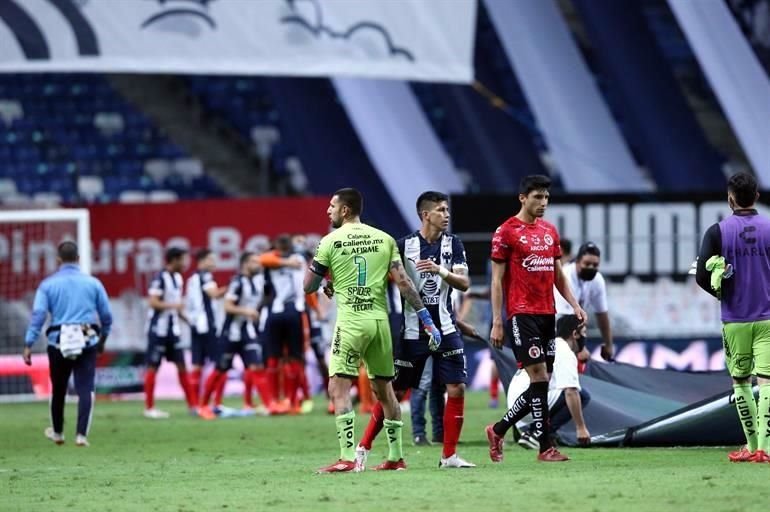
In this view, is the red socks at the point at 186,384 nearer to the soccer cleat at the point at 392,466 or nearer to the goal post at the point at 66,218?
the goal post at the point at 66,218

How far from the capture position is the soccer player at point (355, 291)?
12.3 metres

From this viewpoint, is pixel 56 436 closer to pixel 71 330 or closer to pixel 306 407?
pixel 71 330

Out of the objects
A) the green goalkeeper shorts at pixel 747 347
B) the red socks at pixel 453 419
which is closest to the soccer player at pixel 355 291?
the red socks at pixel 453 419

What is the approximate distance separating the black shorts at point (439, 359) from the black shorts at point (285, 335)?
8.56m

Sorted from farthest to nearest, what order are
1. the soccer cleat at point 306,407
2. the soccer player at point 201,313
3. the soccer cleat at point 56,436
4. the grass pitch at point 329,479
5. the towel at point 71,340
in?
the soccer player at point 201,313 < the soccer cleat at point 306,407 < the soccer cleat at point 56,436 < the towel at point 71,340 < the grass pitch at point 329,479

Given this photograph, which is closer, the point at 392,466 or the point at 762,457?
the point at 762,457

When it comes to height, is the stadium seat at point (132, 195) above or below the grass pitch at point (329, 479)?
above

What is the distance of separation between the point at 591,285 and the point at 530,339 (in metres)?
3.35

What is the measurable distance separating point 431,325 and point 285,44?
397 inches

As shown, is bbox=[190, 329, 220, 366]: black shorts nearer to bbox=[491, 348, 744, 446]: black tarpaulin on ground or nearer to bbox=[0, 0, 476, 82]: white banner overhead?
bbox=[0, 0, 476, 82]: white banner overhead

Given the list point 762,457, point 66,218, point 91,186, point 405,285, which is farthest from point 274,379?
point 91,186

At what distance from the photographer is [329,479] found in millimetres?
11984

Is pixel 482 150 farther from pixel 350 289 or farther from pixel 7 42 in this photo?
pixel 350 289

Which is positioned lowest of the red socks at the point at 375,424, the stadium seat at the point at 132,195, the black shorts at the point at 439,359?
the red socks at the point at 375,424
